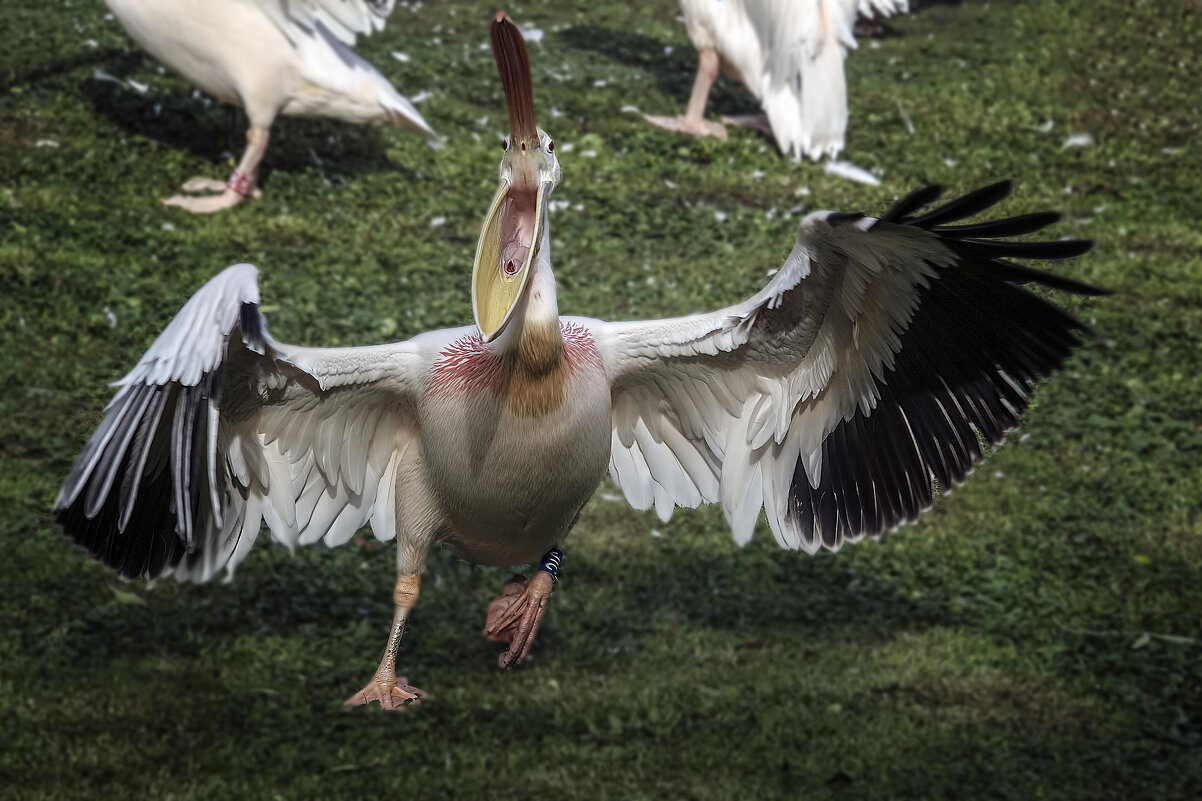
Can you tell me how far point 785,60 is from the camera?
10.7 meters

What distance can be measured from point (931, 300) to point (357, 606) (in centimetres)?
357

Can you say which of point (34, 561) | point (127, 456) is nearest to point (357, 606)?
point (34, 561)

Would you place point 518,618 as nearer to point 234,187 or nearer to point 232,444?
point 232,444

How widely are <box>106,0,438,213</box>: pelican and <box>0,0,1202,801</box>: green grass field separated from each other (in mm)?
482

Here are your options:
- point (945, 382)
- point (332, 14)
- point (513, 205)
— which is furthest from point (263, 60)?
point (945, 382)

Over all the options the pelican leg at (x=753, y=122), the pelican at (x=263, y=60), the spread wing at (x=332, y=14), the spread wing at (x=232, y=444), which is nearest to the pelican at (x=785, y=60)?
the pelican leg at (x=753, y=122)

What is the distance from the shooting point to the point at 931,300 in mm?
3594

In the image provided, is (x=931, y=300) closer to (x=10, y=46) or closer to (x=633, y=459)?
(x=633, y=459)

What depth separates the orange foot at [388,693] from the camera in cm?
381

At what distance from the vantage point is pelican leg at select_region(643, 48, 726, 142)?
10.9 meters

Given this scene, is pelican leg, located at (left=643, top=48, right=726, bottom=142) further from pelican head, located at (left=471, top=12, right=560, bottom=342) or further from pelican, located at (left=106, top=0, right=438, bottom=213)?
pelican head, located at (left=471, top=12, right=560, bottom=342)

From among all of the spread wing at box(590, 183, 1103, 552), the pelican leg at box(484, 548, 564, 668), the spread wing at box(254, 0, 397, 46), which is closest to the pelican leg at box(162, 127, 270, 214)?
the spread wing at box(254, 0, 397, 46)

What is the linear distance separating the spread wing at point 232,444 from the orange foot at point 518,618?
50 cm

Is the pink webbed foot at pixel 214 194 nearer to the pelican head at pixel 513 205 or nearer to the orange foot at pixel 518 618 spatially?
the orange foot at pixel 518 618
